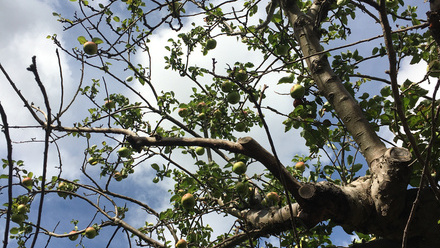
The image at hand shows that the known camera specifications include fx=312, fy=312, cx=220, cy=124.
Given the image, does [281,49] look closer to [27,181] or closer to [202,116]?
[202,116]

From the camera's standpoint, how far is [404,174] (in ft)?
6.13

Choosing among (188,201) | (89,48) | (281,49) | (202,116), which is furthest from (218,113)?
(89,48)

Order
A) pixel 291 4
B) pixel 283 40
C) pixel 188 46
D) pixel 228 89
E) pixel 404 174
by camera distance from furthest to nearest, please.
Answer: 1. pixel 188 46
2. pixel 228 89
3. pixel 283 40
4. pixel 291 4
5. pixel 404 174

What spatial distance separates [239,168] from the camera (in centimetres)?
272

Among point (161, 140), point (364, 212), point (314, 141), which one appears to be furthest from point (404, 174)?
point (161, 140)

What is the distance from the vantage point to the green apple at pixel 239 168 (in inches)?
107

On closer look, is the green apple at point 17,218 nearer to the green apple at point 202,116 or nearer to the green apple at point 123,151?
the green apple at point 123,151

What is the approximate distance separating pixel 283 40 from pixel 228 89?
77 cm

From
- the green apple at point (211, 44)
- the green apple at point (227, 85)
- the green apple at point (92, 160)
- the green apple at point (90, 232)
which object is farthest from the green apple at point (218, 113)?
the green apple at point (90, 232)

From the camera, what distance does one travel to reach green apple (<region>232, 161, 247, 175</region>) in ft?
8.93

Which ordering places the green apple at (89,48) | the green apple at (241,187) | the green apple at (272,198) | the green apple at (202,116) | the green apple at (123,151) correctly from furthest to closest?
the green apple at (202,116)
the green apple at (123,151)
the green apple at (89,48)
the green apple at (272,198)
the green apple at (241,187)

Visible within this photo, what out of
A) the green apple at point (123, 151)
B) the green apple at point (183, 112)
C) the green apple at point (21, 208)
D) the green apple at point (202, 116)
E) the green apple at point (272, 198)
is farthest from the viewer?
the green apple at point (183, 112)

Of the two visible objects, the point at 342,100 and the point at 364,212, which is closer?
the point at 364,212

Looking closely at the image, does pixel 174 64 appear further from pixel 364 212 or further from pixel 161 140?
pixel 364 212
